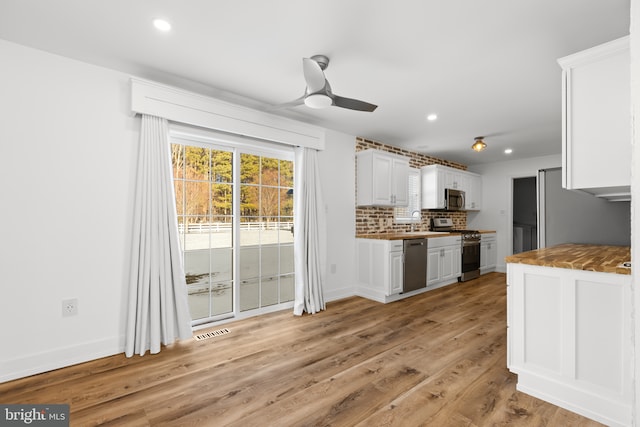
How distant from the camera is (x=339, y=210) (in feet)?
14.5

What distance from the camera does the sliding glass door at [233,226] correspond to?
10.6 feet

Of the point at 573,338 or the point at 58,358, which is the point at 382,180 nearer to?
the point at 573,338

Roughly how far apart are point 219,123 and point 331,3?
1755 mm

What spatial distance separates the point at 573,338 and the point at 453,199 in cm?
446

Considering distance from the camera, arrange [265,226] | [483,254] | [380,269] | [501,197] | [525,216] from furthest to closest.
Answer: [525,216]
[501,197]
[483,254]
[380,269]
[265,226]

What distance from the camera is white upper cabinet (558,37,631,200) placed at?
171cm


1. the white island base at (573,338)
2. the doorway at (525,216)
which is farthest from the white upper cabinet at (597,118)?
the doorway at (525,216)

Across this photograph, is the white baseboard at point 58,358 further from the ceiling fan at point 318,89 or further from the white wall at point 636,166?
the white wall at point 636,166

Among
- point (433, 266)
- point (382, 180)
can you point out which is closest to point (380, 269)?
point (433, 266)

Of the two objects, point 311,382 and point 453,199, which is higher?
point 453,199

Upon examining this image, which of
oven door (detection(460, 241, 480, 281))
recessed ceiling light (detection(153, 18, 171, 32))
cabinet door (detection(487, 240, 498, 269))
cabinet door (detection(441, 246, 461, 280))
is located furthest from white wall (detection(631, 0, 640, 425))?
cabinet door (detection(487, 240, 498, 269))

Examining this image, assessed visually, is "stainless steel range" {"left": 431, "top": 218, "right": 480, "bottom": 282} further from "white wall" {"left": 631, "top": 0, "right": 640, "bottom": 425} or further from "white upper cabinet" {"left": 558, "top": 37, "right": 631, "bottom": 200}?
"white wall" {"left": 631, "top": 0, "right": 640, "bottom": 425}

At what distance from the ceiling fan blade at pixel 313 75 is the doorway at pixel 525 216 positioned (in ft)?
22.7

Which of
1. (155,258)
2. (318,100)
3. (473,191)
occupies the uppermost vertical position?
(318,100)
